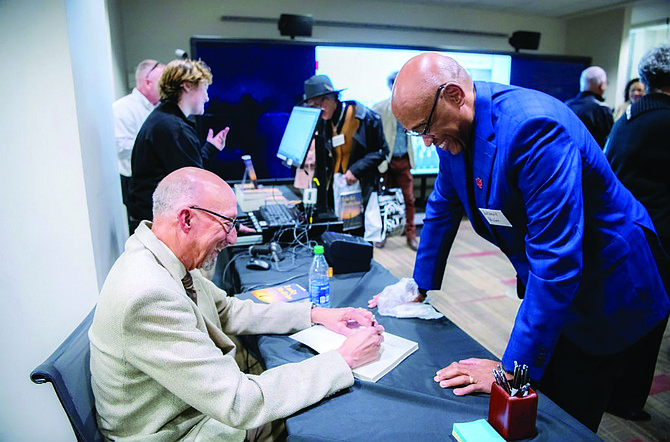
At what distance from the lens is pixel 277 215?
2406 millimetres

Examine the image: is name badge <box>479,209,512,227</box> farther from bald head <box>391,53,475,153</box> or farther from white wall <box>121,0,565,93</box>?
white wall <box>121,0,565,93</box>

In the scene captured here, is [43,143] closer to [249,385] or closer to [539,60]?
[249,385]

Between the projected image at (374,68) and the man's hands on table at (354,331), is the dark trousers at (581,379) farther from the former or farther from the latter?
the projected image at (374,68)

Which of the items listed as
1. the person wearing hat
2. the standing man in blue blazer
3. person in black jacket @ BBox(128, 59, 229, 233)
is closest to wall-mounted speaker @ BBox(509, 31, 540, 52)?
the person wearing hat

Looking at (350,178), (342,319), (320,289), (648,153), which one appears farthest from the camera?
(350,178)

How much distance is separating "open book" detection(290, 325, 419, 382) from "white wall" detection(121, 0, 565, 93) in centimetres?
461

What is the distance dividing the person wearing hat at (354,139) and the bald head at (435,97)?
208 cm

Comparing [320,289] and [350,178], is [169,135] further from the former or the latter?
[350,178]

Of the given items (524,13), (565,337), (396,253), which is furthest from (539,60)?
(565,337)

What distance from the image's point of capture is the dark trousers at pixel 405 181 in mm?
4535

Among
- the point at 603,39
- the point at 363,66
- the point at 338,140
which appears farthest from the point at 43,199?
the point at 603,39

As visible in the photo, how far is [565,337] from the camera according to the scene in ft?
4.19

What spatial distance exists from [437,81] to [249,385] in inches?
32.4

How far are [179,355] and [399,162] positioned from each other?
384 centimetres
